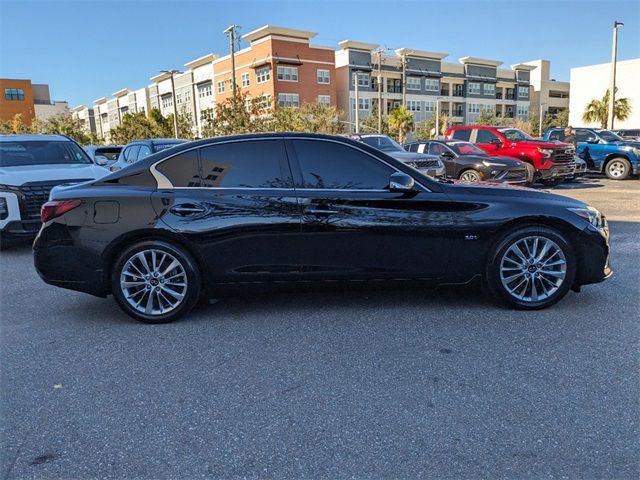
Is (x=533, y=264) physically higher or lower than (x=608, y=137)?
lower

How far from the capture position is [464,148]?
14.8 metres

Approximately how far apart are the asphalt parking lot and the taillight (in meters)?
0.98

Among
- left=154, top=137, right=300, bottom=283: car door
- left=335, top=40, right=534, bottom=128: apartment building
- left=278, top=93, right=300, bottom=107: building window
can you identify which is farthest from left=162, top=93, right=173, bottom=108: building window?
left=154, top=137, right=300, bottom=283: car door

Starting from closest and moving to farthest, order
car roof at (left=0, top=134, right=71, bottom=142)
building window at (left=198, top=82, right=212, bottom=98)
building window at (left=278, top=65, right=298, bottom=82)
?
car roof at (left=0, top=134, right=71, bottom=142) → building window at (left=278, top=65, right=298, bottom=82) → building window at (left=198, top=82, right=212, bottom=98)

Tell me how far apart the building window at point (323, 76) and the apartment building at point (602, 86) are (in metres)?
32.1

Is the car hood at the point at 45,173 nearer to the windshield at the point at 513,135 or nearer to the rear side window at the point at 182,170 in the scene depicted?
the rear side window at the point at 182,170

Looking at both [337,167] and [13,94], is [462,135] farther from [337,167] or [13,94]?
[13,94]

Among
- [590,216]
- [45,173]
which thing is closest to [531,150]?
[590,216]

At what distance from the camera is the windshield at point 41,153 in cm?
871

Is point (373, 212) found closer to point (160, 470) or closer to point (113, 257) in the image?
point (113, 257)

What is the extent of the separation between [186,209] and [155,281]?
0.70m

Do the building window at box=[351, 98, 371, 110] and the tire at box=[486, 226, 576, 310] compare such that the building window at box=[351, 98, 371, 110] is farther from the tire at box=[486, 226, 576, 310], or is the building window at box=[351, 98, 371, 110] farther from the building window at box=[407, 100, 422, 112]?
the tire at box=[486, 226, 576, 310]

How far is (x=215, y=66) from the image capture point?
2596 inches

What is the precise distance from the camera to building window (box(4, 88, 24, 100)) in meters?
77.1
